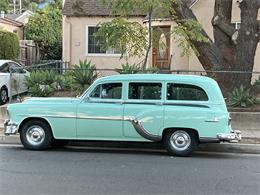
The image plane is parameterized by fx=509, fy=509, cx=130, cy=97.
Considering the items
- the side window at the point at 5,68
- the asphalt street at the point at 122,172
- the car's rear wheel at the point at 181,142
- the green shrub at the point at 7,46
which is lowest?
the asphalt street at the point at 122,172

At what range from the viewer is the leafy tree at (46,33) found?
3756 cm

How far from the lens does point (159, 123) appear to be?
9.55 metres

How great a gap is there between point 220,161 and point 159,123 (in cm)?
132

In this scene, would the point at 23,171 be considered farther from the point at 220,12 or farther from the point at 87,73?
the point at 220,12

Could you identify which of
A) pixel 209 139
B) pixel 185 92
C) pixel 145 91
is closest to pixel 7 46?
pixel 145 91

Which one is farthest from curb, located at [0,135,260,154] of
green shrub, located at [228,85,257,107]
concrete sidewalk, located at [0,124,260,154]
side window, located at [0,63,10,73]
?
side window, located at [0,63,10,73]

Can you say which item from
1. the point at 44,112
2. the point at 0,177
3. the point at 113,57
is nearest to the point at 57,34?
the point at 113,57

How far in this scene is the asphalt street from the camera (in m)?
6.82

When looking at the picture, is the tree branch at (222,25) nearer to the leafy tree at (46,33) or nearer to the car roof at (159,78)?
the car roof at (159,78)

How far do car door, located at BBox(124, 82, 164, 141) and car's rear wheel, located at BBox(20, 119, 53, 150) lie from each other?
1.58 m

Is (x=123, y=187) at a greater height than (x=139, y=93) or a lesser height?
lesser

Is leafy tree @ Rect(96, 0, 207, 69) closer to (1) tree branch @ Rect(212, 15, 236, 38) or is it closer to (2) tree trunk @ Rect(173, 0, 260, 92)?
(2) tree trunk @ Rect(173, 0, 260, 92)

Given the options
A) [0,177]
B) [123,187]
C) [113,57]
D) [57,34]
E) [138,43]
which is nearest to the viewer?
[123,187]

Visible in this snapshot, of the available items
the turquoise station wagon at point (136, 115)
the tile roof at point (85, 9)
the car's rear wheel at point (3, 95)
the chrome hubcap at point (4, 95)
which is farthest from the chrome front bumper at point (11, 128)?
the tile roof at point (85, 9)
